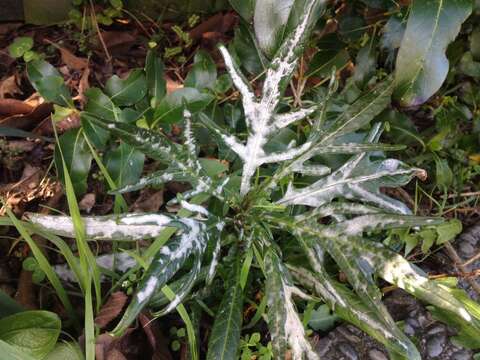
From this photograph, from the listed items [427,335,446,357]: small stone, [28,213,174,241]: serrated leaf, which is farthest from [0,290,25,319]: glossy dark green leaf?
[427,335,446,357]: small stone

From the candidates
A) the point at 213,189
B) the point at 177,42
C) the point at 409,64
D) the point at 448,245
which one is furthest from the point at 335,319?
the point at 177,42

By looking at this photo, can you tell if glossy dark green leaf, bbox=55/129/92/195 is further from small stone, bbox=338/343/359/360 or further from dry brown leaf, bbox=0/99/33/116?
small stone, bbox=338/343/359/360

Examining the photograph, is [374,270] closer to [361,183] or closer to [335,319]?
[361,183]

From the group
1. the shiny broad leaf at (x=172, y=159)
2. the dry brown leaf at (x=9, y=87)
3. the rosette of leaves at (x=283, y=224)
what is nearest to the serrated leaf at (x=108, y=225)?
the rosette of leaves at (x=283, y=224)

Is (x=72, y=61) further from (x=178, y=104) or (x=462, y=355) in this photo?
(x=462, y=355)

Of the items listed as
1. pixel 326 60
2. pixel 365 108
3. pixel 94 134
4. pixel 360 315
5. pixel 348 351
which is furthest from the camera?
pixel 326 60

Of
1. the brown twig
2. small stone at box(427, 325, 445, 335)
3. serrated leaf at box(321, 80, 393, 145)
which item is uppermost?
serrated leaf at box(321, 80, 393, 145)

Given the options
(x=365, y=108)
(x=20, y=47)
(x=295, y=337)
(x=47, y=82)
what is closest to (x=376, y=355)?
(x=295, y=337)
